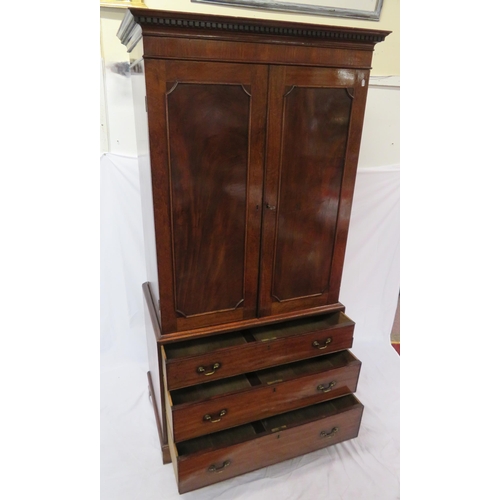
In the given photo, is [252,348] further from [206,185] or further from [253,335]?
[206,185]

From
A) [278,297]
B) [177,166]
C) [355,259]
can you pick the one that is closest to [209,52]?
[177,166]

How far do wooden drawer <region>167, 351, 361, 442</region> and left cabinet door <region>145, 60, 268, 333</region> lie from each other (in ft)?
0.85

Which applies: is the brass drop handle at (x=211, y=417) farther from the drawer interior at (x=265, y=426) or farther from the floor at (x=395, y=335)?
the floor at (x=395, y=335)

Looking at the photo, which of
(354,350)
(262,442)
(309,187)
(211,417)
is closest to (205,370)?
(211,417)

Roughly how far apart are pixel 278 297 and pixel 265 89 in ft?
2.52

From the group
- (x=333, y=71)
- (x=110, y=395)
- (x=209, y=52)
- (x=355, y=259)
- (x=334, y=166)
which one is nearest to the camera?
(x=209, y=52)

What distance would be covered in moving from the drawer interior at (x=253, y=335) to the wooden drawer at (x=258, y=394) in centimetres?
15

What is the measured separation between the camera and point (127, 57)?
63.1 inches

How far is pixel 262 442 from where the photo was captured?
1417 mm

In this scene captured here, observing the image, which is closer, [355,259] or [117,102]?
[117,102]

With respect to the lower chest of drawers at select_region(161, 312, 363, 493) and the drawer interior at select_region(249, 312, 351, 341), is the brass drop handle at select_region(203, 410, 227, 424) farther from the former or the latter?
the drawer interior at select_region(249, 312, 351, 341)

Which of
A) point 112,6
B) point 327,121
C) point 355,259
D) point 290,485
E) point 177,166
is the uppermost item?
point 112,6

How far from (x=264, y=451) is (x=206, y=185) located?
3.37ft

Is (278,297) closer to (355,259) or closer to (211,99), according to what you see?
(211,99)
